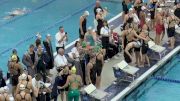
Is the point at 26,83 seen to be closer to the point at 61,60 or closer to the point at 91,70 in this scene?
the point at 61,60

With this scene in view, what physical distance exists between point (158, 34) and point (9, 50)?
18.5ft

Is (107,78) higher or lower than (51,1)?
lower

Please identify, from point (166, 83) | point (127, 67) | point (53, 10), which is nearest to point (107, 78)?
point (127, 67)

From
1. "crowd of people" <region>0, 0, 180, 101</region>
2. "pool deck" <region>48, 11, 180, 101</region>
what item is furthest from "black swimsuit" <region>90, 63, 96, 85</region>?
"pool deck" <region>48, 11, 180, 101</region>

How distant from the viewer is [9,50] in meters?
18.1

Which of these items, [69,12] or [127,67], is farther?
[69,12]

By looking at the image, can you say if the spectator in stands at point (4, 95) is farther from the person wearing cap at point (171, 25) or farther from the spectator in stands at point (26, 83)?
the person wearing cap at point (171, 25)

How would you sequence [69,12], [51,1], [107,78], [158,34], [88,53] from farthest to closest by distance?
[51,1] → [69,12] → [158,34] → [107,78] → [88,53]

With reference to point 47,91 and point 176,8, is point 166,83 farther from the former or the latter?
point 47,91

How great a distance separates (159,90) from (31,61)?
412 cm

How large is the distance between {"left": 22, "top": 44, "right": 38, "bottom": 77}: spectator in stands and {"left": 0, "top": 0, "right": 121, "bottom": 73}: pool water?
3452mm

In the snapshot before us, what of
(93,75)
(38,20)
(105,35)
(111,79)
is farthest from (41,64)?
(38,20)

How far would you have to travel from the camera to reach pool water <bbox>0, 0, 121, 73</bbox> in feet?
61.7

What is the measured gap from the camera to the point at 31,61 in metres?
13.6
